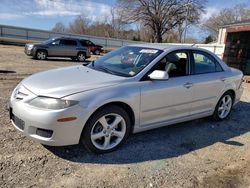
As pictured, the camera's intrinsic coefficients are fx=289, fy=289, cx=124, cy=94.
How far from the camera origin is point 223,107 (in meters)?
6.25

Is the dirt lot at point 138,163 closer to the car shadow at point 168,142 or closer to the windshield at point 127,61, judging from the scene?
the car shadow at point 168,142

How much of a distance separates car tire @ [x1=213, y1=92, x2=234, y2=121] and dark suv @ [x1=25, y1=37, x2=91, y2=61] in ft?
45.3

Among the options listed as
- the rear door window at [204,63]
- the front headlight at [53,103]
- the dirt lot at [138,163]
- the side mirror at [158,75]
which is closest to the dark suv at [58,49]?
the dirt lot at [138,163]

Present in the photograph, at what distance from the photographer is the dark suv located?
17.7 metres

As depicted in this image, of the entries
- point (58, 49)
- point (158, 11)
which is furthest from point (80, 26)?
point (58, 49)

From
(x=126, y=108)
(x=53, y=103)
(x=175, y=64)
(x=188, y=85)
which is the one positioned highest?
(x=175, y=64)

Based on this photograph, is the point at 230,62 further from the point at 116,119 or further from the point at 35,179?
the point at 35,179

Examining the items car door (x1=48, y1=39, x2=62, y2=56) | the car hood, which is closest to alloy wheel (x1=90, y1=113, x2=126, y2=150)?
the car hood

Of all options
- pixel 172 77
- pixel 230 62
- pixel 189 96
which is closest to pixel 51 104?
pixel 172 77

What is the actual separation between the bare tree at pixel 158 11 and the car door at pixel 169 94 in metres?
46.4

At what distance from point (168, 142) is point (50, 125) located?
211cm

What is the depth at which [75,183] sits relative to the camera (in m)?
3.42

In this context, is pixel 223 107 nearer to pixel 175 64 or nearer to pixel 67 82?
pixel 175 64

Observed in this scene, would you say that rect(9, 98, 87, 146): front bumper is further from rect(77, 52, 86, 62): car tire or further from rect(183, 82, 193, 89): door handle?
rect(77, 52, 86, 62): car tire
